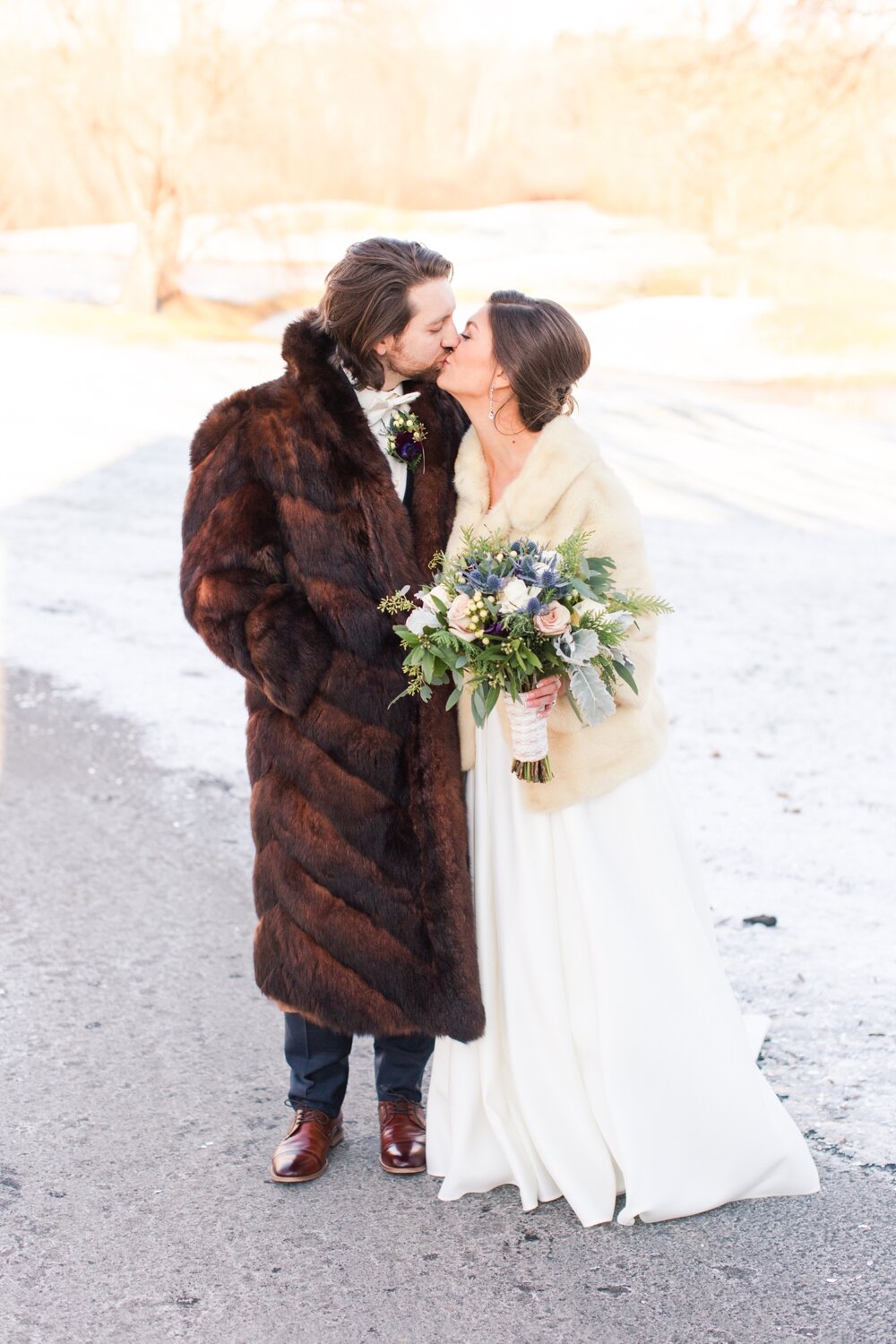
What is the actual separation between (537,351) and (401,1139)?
73.8 inches

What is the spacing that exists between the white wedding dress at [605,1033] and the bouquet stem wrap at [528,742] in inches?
6.6

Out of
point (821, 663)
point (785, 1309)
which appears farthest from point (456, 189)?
point (785, 1309)

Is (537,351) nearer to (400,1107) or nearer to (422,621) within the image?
(422,621)

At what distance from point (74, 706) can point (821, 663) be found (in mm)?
4382

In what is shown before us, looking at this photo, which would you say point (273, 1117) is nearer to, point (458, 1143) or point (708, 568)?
point (458, 1143)

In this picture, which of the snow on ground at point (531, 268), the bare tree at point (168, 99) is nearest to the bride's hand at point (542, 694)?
the snow on ground at point (531, 268)

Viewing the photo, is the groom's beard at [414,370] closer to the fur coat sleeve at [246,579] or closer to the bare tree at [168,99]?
the fur coat sleeve at [246,579]

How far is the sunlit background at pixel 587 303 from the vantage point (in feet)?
21.7

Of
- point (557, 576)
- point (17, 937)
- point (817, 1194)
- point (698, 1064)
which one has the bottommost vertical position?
point (17, 937)

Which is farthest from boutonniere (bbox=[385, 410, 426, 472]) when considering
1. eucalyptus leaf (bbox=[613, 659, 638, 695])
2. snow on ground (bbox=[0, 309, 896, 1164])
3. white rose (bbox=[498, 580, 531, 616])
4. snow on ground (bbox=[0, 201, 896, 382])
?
snow on ground (bbox=[0, 201, 896, 382])

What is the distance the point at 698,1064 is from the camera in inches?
123

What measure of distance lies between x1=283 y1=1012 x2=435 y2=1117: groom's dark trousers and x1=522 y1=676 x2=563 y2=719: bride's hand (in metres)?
1.00

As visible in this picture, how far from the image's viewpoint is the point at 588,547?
121 inches

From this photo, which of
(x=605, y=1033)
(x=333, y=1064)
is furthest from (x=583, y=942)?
(x=333, y=1064)
